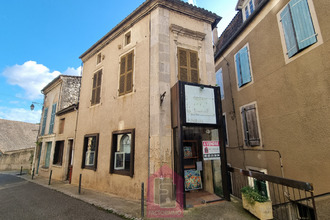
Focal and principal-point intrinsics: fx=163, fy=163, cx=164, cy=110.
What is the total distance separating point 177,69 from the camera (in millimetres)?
6750

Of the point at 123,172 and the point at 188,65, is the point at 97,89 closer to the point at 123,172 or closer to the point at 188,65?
the point at 123,172

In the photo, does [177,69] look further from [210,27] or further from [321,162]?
[321,162]

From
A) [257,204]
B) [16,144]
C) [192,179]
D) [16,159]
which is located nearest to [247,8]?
[192,179]

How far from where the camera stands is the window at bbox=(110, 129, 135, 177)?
7012 millimetres

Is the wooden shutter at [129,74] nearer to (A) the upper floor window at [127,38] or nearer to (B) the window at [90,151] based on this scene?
(A) the upper floor window at [127,38]

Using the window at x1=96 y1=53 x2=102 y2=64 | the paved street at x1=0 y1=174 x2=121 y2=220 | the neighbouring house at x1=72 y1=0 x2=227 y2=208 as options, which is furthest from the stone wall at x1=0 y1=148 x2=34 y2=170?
the window at x1=96 y1=53 x2=102 y2=64

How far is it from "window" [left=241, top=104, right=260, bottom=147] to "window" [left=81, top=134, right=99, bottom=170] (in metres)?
7.73

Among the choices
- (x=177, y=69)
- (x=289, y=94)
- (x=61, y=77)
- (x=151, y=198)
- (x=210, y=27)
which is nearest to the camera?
(x=151, y=198)

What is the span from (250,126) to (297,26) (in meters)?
4.59

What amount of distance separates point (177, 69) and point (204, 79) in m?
1.31

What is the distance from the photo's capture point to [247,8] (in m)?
9.20

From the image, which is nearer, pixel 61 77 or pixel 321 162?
pixel 321 162

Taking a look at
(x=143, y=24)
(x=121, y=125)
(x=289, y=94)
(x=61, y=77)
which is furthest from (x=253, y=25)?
(x=61, y=77)

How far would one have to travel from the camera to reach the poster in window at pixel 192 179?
6.20m
